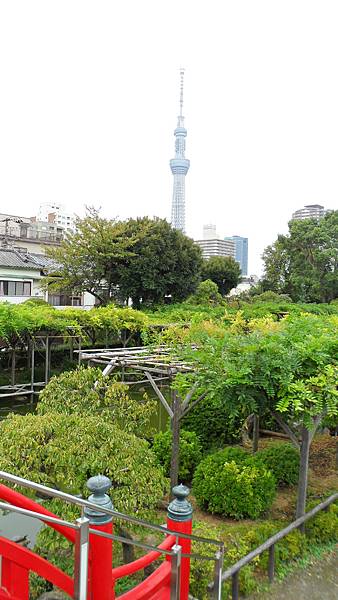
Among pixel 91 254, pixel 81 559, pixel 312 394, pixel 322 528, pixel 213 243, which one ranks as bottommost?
pixel 322 528

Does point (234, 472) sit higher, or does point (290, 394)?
point (290, 394)

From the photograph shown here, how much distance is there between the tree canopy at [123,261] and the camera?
2480 cm

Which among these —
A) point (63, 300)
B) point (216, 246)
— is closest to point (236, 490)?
point (63, 300)

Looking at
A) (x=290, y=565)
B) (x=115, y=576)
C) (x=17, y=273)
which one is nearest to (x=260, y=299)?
(x=17, y=273)

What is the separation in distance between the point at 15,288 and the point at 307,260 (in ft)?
70.7

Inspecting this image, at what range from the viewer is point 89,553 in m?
2.62

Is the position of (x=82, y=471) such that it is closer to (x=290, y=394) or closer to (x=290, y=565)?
(x=290, y=394)

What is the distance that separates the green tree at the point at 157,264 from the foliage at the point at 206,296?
141 centimetres

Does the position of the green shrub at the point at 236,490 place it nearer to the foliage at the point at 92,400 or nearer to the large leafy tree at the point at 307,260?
the foliage at the point at 92,400

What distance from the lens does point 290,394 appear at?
18.5 ft

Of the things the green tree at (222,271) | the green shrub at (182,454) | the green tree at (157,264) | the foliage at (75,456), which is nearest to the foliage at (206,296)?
the green tree at (157,264)

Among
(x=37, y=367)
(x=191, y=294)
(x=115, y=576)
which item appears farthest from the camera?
(x=191, y=294)

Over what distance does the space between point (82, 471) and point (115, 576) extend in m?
1.82

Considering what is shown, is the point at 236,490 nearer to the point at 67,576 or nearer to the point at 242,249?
the point at 67,576
